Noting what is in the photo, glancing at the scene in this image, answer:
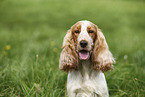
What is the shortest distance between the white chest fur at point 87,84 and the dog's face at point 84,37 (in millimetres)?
286

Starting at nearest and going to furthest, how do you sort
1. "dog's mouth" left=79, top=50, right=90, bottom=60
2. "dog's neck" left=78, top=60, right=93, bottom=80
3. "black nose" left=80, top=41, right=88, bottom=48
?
1. "black nose" left=80, top=41, right=88, bottom=48
2. "dog's mouth" left=79, top=50, right=90, bottom=60
3. "dog's neck" left=78, top=60, right=93, bottom=80

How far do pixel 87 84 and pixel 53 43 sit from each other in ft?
8.86

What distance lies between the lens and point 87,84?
261 centimetres

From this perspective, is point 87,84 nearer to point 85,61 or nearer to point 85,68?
point 85,68

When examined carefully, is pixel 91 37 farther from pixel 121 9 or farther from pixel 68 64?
pixel 121 9

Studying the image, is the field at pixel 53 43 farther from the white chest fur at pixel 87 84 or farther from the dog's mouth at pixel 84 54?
the dog's mouth at pixel 84 54

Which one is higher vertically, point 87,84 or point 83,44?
point 83,44

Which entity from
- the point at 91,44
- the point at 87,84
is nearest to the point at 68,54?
the point at 91,44

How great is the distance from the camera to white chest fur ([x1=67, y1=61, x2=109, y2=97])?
2600mm

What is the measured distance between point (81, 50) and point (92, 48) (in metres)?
0.28

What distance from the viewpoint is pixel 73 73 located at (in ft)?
9.05

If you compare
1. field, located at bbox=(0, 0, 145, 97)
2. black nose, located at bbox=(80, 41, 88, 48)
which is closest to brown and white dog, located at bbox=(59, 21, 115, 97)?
black nose, located at bbox=(80, 41, 88, 48)

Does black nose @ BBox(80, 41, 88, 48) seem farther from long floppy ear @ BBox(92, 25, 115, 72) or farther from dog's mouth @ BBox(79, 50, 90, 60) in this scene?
long floppy ear @ BBox(92, 25, 115, 72)

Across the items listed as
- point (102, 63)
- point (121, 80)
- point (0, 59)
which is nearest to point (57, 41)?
point (0, 59)
